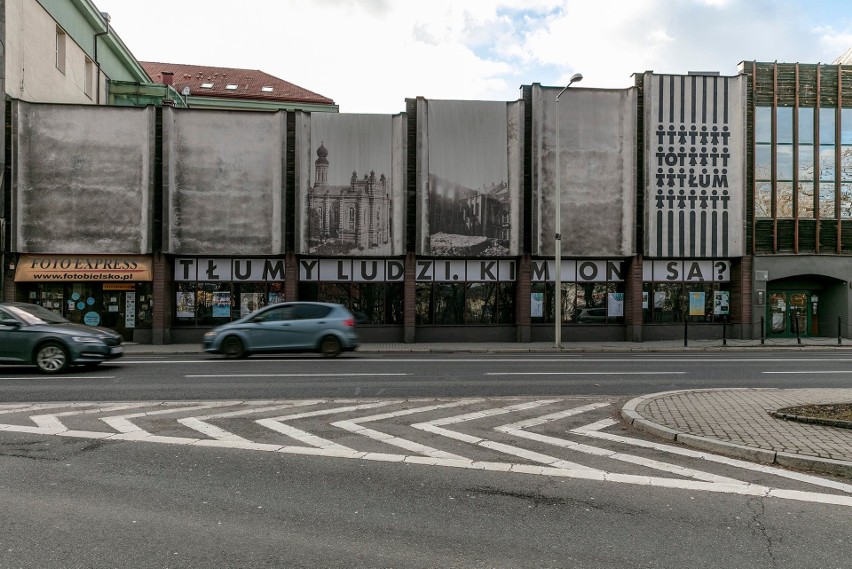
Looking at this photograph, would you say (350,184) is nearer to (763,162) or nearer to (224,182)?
(224,182)

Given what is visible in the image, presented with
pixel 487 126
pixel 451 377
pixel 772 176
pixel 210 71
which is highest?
pixel 210 71

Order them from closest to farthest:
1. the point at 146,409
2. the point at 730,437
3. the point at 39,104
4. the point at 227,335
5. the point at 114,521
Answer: the point at 114,521 → the point at 730,437 → the point at 146,409 → the point at 227,335 → the point at 39,104

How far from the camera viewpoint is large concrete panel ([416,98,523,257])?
24297 millimetres

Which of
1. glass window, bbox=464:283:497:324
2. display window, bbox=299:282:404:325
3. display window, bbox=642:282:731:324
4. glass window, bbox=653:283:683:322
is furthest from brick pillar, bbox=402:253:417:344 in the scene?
glass window, bbox=653:283:683:322

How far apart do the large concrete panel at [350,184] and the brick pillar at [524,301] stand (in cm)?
476

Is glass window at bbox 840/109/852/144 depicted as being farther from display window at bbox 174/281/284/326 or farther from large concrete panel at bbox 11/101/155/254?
large concrete panel at bbox 11/101/155/254

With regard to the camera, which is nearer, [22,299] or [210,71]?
[22,299]

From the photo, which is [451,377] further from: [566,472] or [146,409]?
[566,472]

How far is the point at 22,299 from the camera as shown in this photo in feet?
75.0

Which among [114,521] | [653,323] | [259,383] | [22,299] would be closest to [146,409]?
[259,383]

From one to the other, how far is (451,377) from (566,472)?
24.0 ft

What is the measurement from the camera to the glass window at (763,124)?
25.8 meters

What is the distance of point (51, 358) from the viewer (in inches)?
540

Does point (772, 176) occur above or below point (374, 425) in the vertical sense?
above
